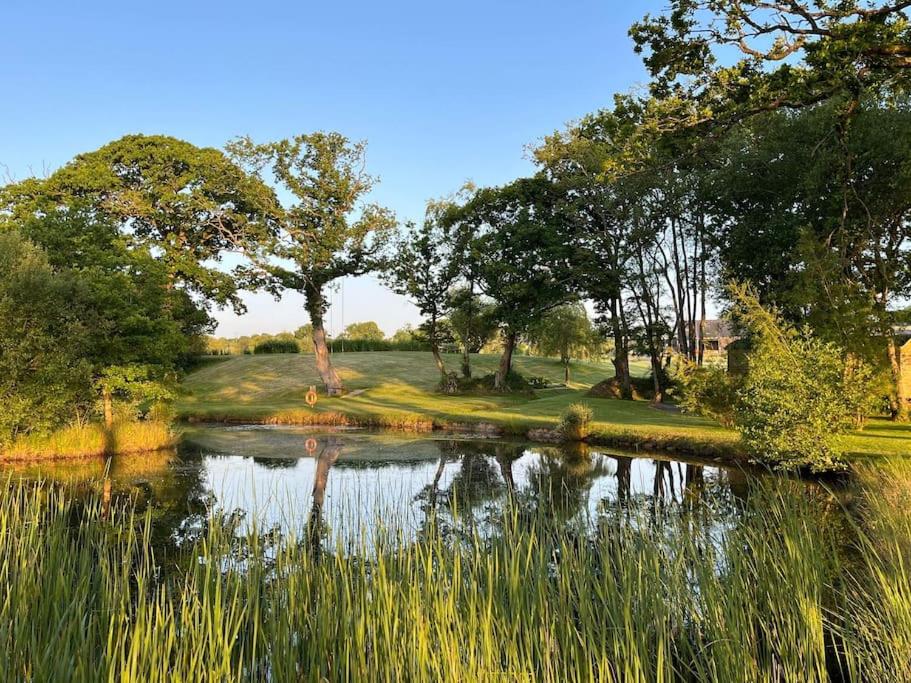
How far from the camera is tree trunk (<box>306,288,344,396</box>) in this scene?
1355 inches

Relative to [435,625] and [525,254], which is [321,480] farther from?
[525,254]

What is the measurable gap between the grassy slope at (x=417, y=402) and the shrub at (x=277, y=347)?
14.6 ft

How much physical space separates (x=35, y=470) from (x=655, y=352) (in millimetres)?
24885

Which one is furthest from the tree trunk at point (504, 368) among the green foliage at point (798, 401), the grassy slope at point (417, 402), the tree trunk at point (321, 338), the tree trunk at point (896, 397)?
the green foliage at point (798, 401)

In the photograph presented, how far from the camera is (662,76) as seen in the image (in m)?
10.3

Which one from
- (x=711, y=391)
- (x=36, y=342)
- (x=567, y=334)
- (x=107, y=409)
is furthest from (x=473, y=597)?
(x=567, y=334)

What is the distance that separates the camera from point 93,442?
57.0 ft

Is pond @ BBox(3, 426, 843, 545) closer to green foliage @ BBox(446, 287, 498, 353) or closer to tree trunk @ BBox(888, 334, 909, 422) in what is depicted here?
tree trunk @ BBox(888, 334, 909, 422)

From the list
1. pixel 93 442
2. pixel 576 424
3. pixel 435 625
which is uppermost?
pixel 435 625

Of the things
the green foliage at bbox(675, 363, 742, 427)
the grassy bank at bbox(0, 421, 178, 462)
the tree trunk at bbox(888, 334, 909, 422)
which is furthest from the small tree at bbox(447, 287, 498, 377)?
the grassy bank at bbox(0, 421, 178, 462)

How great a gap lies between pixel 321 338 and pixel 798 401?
27026 millimetres

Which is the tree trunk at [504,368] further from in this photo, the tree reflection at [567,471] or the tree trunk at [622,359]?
the tree reflection at [567,471]

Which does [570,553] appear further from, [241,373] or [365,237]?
[241,373]

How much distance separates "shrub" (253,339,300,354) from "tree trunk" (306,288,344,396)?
2158 cm
